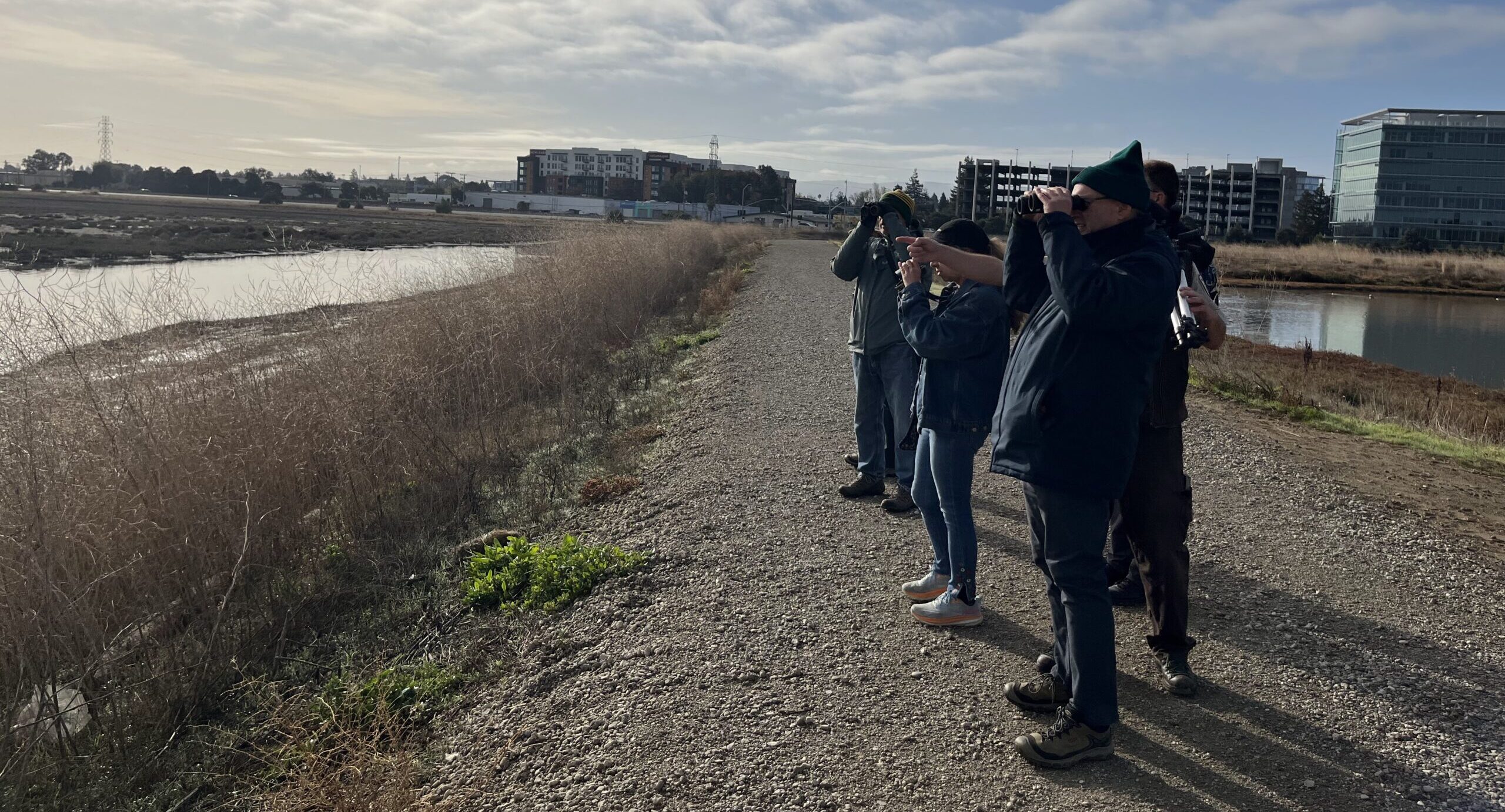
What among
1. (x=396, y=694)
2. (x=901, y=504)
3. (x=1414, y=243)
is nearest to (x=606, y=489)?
(x=901, y=504)

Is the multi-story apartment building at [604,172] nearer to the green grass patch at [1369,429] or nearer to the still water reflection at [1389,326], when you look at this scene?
the still water reflection at [1389,326]

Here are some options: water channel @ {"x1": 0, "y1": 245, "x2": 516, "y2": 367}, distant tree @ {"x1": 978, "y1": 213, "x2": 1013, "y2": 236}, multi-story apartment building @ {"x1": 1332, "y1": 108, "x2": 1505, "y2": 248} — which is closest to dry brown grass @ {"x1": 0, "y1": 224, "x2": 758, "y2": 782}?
water channel @ {"x1": 0, "y1": 245, "x2": 516, "y2": 367}

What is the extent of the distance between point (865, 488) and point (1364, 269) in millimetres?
55507

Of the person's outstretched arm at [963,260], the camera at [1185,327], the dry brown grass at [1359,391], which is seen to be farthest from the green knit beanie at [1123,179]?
the dry brown grass at [1359,391]

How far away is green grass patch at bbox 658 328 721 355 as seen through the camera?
16.5m

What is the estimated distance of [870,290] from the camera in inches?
253

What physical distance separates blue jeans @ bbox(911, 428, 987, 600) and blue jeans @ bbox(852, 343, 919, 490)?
1.13 meters

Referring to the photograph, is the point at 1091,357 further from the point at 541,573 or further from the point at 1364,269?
the point at 1364,269

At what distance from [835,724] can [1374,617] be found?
2.78 metres

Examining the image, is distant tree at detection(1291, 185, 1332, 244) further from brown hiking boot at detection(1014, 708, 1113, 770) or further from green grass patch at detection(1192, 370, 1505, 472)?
brown hiking boot at detection(1014, 708, 1113, 770)

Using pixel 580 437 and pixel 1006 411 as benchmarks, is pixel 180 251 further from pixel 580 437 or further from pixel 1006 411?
pixel 1006 411

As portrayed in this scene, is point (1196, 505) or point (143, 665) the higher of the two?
point (1196, 505)

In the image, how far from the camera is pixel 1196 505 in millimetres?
6820

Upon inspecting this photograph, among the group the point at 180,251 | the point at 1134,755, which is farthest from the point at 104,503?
the point at 180,251
